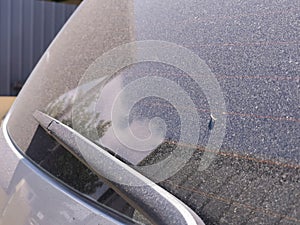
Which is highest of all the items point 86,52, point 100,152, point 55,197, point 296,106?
point 86,52

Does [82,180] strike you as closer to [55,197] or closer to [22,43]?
[55,197]

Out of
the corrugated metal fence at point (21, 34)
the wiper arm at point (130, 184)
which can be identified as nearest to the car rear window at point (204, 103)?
the wiper arm at point (130, 184)

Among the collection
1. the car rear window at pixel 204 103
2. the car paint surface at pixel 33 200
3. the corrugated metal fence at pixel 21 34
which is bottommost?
the car paint surface at pixel 33 200

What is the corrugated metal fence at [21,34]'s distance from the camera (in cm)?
772

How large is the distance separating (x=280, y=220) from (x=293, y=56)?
0.96ft

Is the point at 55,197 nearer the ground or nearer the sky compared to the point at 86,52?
nearer the ground

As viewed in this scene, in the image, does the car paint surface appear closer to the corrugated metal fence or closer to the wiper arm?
the wiper arm

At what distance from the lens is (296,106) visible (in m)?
0.88

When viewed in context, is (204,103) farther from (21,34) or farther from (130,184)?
(21,34)

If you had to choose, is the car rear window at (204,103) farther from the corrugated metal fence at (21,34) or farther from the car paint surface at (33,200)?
the corrugated metal fence at (21,34)

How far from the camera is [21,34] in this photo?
26.1ft

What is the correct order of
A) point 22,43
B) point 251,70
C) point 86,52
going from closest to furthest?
1. point 251,70
2. point 86,52
3. point 22,43

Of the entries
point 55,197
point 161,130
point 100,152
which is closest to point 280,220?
point 161,130

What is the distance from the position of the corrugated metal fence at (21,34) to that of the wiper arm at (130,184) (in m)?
6.88
